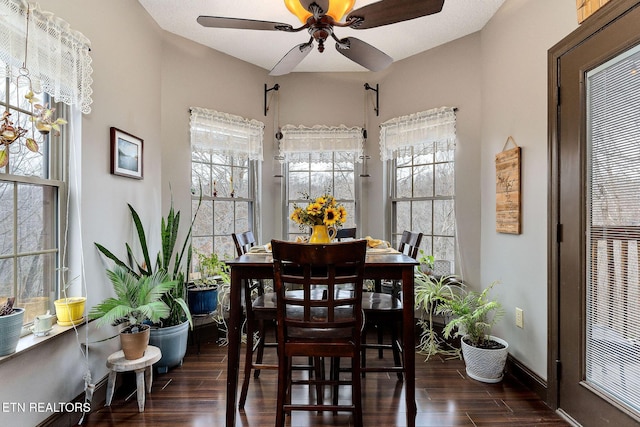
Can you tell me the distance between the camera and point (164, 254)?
7.84 feet

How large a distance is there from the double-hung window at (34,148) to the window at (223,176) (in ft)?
4.10

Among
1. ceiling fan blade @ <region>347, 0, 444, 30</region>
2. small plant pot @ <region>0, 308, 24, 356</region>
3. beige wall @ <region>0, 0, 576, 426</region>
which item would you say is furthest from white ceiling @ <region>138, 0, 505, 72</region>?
small plant pot @ <region>0, 308, 24, 356</region>

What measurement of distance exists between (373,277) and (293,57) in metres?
1.51

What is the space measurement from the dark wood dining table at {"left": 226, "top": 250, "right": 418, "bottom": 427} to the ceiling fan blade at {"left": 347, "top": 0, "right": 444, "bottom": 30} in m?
1.29

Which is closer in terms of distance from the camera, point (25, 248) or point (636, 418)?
point (636, 418)

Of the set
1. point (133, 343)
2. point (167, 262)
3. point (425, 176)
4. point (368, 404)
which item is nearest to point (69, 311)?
point (133, 343)

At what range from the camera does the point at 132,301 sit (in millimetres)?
2057

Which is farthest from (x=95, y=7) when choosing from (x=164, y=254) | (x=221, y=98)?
(x=164, y=254)

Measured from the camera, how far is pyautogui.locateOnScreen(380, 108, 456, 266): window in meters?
3.14

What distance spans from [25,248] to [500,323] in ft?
10.4

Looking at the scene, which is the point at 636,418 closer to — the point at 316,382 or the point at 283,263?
the point at 316,382

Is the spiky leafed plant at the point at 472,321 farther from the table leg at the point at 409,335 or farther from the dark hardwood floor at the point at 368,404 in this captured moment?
the table leg at the point at 409,335

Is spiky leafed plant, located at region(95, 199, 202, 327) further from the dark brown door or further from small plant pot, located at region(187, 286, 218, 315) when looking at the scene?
the dark brown door

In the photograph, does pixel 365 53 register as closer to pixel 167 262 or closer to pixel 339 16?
pixel 339 16
